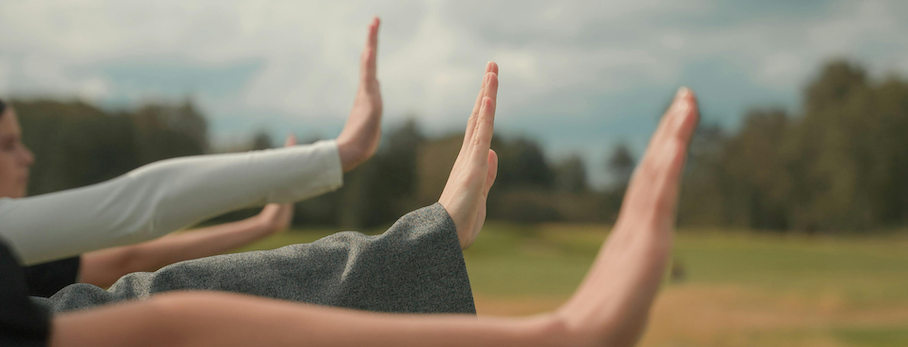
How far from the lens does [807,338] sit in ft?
15.1

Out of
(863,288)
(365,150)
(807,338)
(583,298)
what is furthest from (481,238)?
(583,298)

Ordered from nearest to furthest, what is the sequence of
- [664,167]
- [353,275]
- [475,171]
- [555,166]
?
[664,167], [353,275], [475,171], [555,166]

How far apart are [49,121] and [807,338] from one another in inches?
723

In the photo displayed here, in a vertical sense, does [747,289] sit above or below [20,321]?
below

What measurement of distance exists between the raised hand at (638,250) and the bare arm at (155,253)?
4.18 feet

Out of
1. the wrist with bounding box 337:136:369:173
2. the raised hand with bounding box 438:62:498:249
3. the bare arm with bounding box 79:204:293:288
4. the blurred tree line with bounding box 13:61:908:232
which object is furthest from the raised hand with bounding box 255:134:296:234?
the blurred tree line with bounding box 13:61:908:232

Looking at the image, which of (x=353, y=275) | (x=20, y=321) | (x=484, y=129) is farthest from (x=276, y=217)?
(x=20, y=321)

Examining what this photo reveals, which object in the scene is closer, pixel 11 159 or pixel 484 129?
pixel 484 129

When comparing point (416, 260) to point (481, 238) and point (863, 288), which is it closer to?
point (863, 288)

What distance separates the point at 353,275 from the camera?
74 cm

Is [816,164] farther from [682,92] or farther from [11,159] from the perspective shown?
[11,159]

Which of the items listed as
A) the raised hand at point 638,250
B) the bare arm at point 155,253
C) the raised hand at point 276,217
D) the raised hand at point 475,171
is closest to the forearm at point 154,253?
the bare arm at point 155,253

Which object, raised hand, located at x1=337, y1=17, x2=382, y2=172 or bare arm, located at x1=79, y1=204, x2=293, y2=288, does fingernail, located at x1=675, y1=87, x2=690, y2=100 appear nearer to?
raised hand, located at x1=337, y1=17, x2=382, y2=172

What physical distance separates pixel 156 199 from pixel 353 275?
1.73ft
